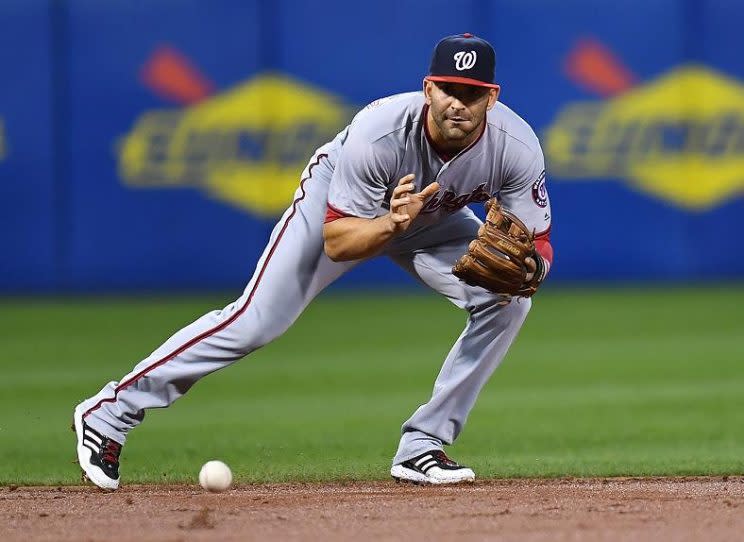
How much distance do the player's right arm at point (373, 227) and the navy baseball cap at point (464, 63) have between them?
1.24 ft

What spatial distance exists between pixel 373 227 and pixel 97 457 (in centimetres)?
137

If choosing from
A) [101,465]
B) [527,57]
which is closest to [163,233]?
[527,57]

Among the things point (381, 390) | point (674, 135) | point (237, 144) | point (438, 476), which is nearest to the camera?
point (438, 476)

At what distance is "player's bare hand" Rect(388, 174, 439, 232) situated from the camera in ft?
15.5

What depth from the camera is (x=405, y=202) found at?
15.6ft

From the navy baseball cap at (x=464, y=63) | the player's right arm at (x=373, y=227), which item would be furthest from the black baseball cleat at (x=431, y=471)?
the navy baseball cap at (x=464, y=63)

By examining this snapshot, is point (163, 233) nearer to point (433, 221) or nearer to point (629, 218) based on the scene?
point (629, 218)

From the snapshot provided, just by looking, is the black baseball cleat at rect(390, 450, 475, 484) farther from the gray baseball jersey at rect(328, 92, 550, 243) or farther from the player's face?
the player's face

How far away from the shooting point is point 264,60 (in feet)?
46.7

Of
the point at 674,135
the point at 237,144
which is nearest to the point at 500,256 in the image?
the point at 237,144

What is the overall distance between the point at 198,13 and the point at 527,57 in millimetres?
3444

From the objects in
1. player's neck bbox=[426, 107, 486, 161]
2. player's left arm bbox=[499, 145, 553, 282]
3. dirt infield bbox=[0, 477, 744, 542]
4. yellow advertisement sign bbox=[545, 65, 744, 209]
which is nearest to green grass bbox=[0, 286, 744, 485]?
dirt infield bbox=[0, 477, 744, 542]

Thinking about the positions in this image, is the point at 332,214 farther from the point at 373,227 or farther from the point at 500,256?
the point at 500,256

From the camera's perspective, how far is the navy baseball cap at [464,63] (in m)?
4.77
